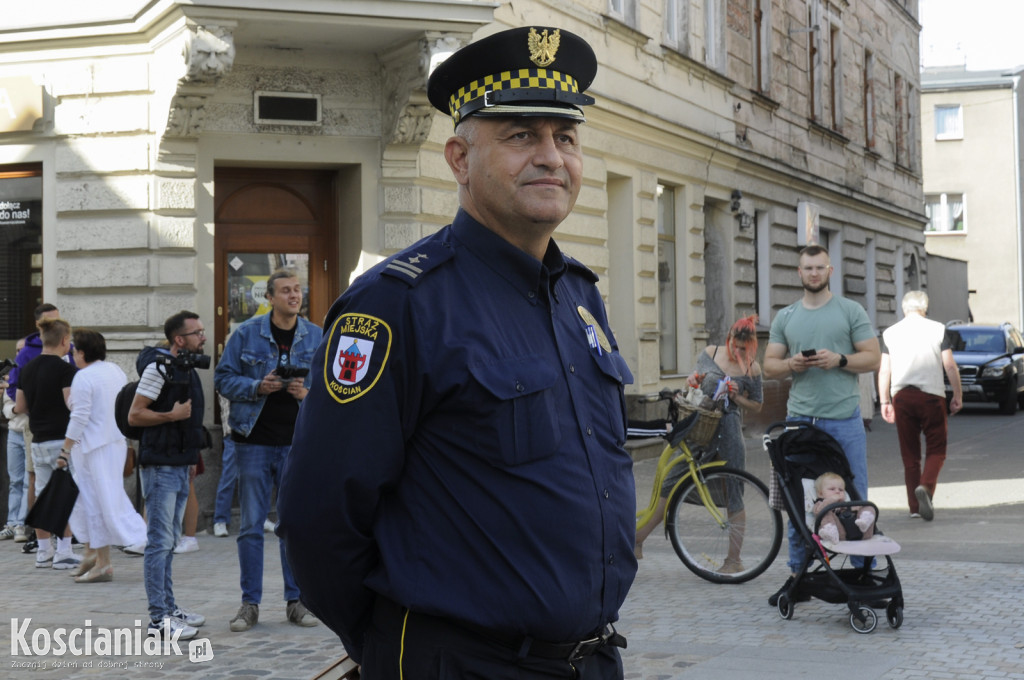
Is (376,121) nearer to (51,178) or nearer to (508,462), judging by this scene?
(51,178)

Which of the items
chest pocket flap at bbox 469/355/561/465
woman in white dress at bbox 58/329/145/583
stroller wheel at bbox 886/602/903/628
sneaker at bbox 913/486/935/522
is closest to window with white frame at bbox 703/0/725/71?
sneaker at bbox 913/486/935/522

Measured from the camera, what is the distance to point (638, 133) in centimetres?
1720

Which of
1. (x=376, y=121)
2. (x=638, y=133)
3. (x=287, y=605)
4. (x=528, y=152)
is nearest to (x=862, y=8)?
(x=638, y=133)

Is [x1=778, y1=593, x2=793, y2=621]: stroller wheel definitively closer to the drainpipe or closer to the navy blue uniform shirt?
the navy blue uniform shirt

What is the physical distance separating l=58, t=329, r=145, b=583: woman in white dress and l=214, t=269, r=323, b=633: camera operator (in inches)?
87.5

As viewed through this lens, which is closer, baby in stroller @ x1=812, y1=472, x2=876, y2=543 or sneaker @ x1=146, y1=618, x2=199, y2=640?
sneaker @ x1=146, y1=618, x2=199, y2=640

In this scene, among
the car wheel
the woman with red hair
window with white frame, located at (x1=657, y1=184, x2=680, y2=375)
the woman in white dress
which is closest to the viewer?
the woman with red hair

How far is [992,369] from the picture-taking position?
2522cm

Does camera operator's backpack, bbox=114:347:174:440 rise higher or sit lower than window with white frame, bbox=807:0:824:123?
lower

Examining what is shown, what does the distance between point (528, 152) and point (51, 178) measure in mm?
10825

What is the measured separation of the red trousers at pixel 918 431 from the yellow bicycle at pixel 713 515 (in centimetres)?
347

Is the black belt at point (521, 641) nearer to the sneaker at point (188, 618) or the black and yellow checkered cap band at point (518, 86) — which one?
the black and yellow checkered cap band at point (518, 86)

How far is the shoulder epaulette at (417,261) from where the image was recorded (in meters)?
2.43

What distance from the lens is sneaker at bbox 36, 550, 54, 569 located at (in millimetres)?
10083
